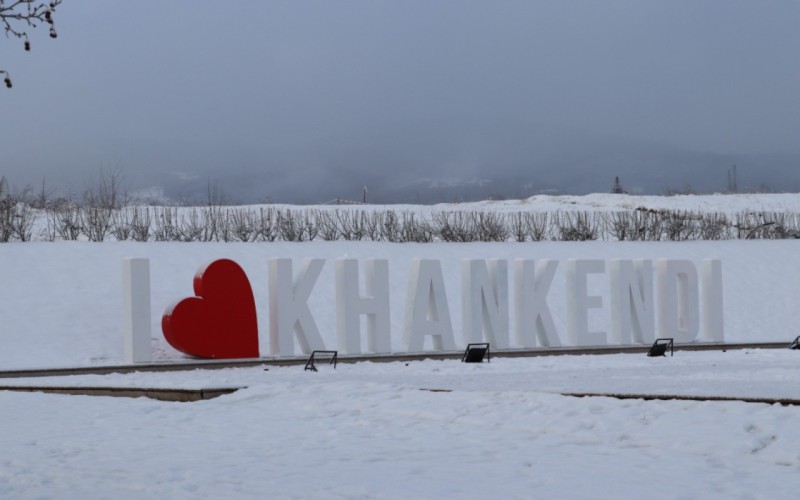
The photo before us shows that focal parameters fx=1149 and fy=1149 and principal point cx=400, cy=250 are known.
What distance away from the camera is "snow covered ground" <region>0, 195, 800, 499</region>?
849 cm

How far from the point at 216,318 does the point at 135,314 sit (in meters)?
1.37

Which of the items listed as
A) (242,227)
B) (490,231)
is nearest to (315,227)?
(242,227)

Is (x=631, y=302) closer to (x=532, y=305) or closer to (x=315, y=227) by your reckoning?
(x=532, y=305)

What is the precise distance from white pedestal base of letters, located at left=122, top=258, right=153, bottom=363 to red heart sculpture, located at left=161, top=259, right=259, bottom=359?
35 centimetres

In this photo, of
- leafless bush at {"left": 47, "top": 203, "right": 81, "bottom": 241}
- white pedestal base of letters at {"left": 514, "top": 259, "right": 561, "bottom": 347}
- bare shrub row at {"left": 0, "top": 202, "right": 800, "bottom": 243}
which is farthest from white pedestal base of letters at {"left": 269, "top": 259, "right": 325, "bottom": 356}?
leafless bush at {"left": 47, "top": 203, "right": 81, "bottom": 241}

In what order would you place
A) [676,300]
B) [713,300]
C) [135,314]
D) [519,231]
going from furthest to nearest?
[519,231] → [713,300] → [676,300] → [135,314]

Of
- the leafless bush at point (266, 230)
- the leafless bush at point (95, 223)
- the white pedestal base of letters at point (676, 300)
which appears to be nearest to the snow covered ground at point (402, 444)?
the white pedestal base of letters at point (676, 300)

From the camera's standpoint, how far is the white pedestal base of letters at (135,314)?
18.6 metres

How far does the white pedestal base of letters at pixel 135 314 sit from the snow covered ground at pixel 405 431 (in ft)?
3.47

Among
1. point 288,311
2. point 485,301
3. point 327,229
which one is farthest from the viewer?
point 327,229

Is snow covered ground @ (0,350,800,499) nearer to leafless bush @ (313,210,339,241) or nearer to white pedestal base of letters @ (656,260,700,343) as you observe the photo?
white pedestal base of letters @ (656,260,700,343)

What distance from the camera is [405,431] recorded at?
35.7ft

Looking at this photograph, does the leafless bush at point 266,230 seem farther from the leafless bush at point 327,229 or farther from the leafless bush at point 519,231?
the leafless bush at point 519,231

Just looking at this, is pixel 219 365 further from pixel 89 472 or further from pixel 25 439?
pixel 89 472
